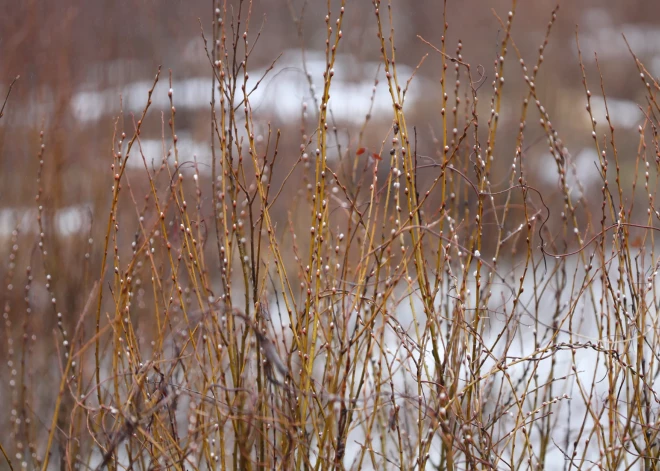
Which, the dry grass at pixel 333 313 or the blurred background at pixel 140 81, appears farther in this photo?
the blurred background at pixel 140 81

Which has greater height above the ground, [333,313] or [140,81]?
[140,81]

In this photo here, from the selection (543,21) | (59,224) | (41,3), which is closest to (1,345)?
(59,224)

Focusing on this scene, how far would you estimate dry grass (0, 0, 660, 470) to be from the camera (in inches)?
39.6

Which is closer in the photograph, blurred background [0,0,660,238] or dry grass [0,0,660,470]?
dry grass [0,0,660,470]

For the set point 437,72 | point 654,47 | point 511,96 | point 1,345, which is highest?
point 654,47

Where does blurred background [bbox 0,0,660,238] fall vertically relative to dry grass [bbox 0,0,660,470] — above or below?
above

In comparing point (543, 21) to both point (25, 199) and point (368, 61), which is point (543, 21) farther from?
point (25, 199)

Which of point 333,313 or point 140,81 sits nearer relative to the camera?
point 333,313

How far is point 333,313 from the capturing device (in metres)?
1.01

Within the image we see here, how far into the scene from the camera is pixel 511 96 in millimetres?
5863

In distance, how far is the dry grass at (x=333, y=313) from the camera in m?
1.01

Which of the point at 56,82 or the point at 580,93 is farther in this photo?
the point at 580,93

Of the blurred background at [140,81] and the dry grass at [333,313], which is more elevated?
the blurred background at [140,81]

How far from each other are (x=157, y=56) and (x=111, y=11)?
0.28 meters
